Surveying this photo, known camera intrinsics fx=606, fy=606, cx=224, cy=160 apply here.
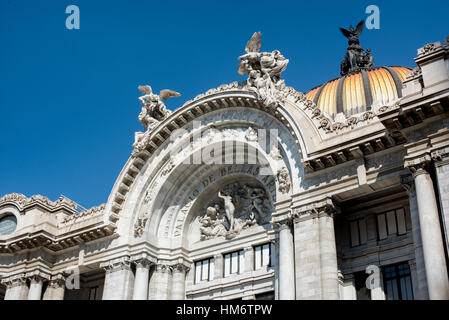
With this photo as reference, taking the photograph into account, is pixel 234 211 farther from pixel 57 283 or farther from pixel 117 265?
pixel 57 283

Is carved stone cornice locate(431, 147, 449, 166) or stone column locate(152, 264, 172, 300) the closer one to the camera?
carved stone cornice locate(431, 147, 449, 166)

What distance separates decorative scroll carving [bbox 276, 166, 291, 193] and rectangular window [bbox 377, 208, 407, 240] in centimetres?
442

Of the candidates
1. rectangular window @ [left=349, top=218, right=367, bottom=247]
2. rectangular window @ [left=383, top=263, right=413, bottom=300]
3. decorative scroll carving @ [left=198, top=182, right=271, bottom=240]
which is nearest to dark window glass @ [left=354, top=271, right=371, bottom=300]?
rectangular window @ [left=383, top=263, right=413, bottom=300]

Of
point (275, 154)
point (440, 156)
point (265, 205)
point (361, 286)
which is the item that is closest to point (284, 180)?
point (275, 154)

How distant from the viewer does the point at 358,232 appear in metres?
28.3

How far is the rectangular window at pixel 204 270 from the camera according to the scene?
106 feet

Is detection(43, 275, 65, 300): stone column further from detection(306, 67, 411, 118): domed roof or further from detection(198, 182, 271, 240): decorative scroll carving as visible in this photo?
detection(306, 67, 411, 118): domed roof

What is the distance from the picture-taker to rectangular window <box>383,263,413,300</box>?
2581cm

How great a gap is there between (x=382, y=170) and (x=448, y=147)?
11.8 ft

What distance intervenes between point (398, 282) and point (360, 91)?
51.4ft

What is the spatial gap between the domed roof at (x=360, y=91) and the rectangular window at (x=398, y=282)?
1218cm

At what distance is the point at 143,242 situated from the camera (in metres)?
32.6

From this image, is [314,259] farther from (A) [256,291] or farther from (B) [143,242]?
(B) [143,242]
